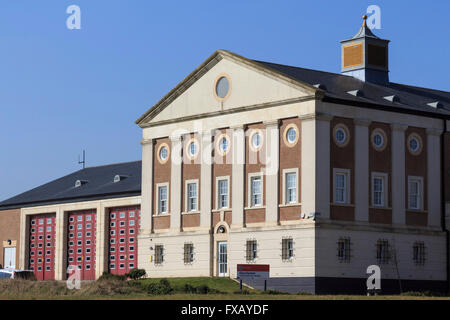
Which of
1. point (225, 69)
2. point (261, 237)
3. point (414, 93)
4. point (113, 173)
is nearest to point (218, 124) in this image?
point (225, 69)

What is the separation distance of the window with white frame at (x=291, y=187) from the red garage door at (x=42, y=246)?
2717 cm

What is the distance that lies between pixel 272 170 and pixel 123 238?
61.0ft

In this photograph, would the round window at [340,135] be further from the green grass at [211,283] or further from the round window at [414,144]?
the green grass at [211,283]

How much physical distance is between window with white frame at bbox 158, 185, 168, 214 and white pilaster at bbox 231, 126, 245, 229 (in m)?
6.80

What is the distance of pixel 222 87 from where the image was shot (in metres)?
76.0

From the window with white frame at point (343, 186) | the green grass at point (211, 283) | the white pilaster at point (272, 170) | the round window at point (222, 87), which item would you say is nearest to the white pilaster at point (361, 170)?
the window with white frame at point (343, 186)

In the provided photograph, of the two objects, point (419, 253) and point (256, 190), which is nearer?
point (256, 190)

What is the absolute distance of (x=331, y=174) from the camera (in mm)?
69875

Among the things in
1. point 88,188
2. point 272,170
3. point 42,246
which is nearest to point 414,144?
point 272,170

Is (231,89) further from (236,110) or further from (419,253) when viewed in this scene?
(419,253)

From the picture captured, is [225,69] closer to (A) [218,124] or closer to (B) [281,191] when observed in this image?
(A) [218,124]

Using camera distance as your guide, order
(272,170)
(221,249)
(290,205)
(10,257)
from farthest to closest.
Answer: (10,257) → (221,249) → (272,170) → (290,205)

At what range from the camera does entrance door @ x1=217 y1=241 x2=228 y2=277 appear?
245ft

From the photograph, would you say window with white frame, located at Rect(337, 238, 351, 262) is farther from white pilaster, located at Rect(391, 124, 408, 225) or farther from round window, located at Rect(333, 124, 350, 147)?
round window, located at Rect(333, 124, 350, 147)
